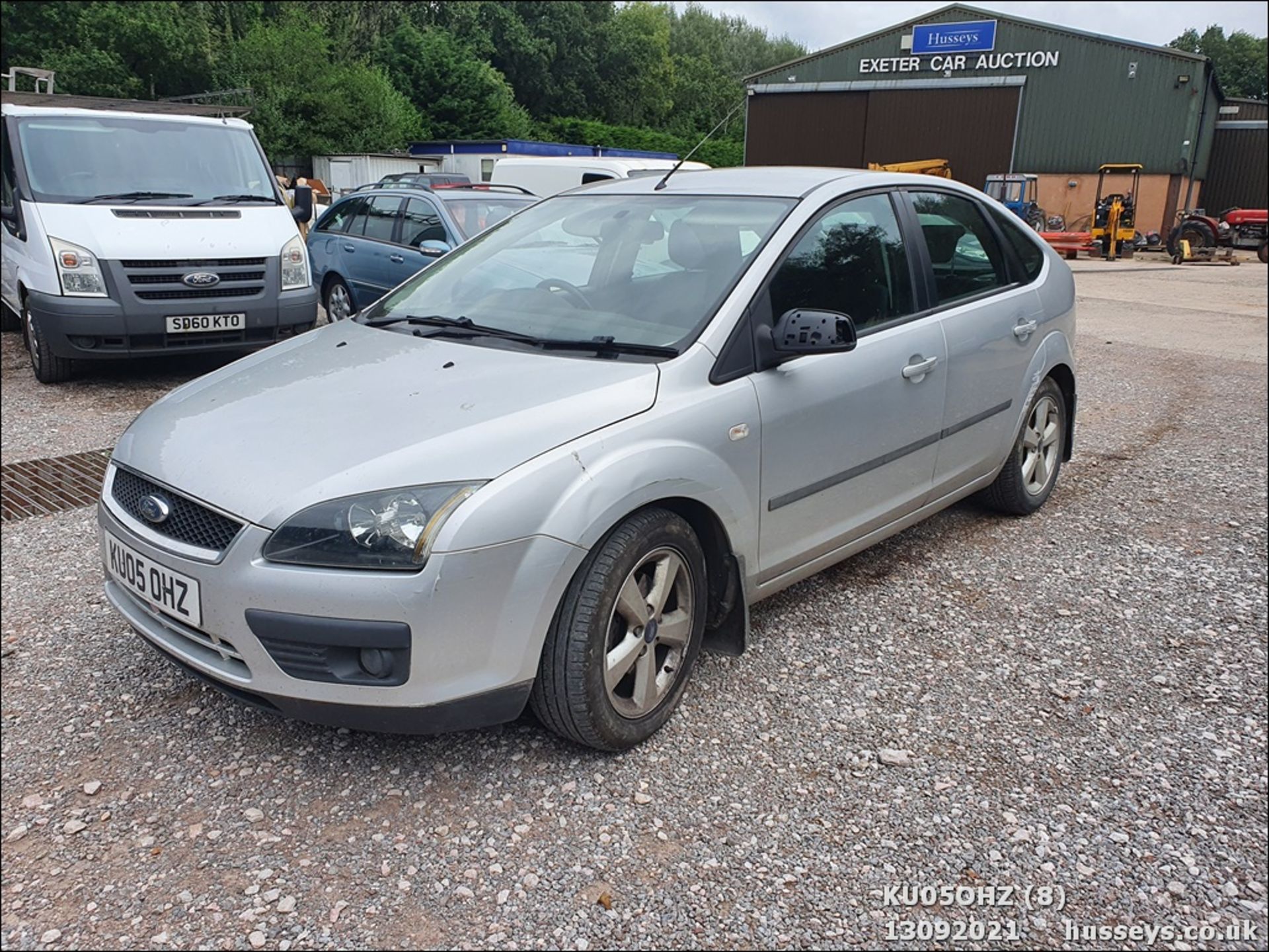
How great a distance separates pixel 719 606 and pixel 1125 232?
26.1m

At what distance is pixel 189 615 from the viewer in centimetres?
266

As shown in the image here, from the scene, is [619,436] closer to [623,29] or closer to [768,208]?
[768,208]

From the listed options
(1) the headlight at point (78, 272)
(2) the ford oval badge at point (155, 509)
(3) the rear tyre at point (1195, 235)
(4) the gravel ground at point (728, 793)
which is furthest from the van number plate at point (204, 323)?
(3) the rear tyre at point (1195, 235)

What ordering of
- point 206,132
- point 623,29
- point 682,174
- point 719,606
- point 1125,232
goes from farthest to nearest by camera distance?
point 623,29, point 1125,232, point 206,132, point 682,174, point 719,606

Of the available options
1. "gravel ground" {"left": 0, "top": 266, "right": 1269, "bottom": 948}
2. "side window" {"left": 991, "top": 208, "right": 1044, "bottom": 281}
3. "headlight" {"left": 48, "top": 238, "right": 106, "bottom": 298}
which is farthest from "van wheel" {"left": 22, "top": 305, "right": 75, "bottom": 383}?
"side window" {"left": 991, "top": 208, "right": 1044, "bottom": 281}

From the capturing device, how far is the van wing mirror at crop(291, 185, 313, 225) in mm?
8633

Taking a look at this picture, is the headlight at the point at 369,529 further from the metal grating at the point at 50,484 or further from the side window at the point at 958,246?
the metal grating at the point at 50,484

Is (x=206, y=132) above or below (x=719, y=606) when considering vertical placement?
above

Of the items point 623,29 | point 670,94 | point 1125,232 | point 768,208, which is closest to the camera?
point 768,208

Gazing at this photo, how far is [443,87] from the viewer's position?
44.6m

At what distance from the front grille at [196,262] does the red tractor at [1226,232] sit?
22872mm

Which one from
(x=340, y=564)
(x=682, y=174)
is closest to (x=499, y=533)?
(x=340, y=564)

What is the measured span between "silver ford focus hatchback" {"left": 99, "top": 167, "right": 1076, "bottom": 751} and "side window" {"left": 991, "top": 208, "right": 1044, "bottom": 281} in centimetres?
42

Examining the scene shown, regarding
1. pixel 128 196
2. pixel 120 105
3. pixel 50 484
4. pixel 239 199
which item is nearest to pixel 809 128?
pixel 120 105
